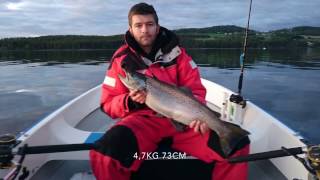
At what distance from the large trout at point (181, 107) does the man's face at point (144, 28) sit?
878 millimetres

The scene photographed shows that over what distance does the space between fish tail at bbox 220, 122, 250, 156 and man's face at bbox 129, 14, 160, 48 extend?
1589mm

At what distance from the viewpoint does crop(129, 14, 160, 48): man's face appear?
440 centimetres

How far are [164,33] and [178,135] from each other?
4.78 ft

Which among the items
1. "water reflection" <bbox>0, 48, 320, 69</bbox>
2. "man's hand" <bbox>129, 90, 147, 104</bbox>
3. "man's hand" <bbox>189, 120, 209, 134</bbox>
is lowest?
"water reflection" <bbox>0, 48, 320, 69</bbox>

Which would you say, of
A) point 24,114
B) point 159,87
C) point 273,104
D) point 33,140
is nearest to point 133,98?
point 159,87

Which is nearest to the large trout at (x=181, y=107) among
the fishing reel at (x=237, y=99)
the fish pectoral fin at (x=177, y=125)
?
the fish pectoral fin at (x=177, y=125)

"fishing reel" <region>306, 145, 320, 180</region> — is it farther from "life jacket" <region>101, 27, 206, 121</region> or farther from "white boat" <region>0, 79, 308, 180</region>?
"life jacket" <region>101, 27, 206, 121</region>

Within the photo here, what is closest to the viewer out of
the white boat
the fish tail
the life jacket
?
the fish tail

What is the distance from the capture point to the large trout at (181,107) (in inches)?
146

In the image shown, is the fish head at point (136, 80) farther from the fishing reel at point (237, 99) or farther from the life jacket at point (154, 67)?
the fishing reel at point (237, 99)

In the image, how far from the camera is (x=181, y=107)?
373 centimetres

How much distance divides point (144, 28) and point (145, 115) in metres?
1.12

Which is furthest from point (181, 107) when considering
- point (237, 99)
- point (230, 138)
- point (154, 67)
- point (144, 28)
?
point (237, 99)

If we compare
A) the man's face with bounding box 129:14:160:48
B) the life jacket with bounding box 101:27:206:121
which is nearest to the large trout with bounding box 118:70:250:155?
the life jacket with bounding box 101:27:206:121
